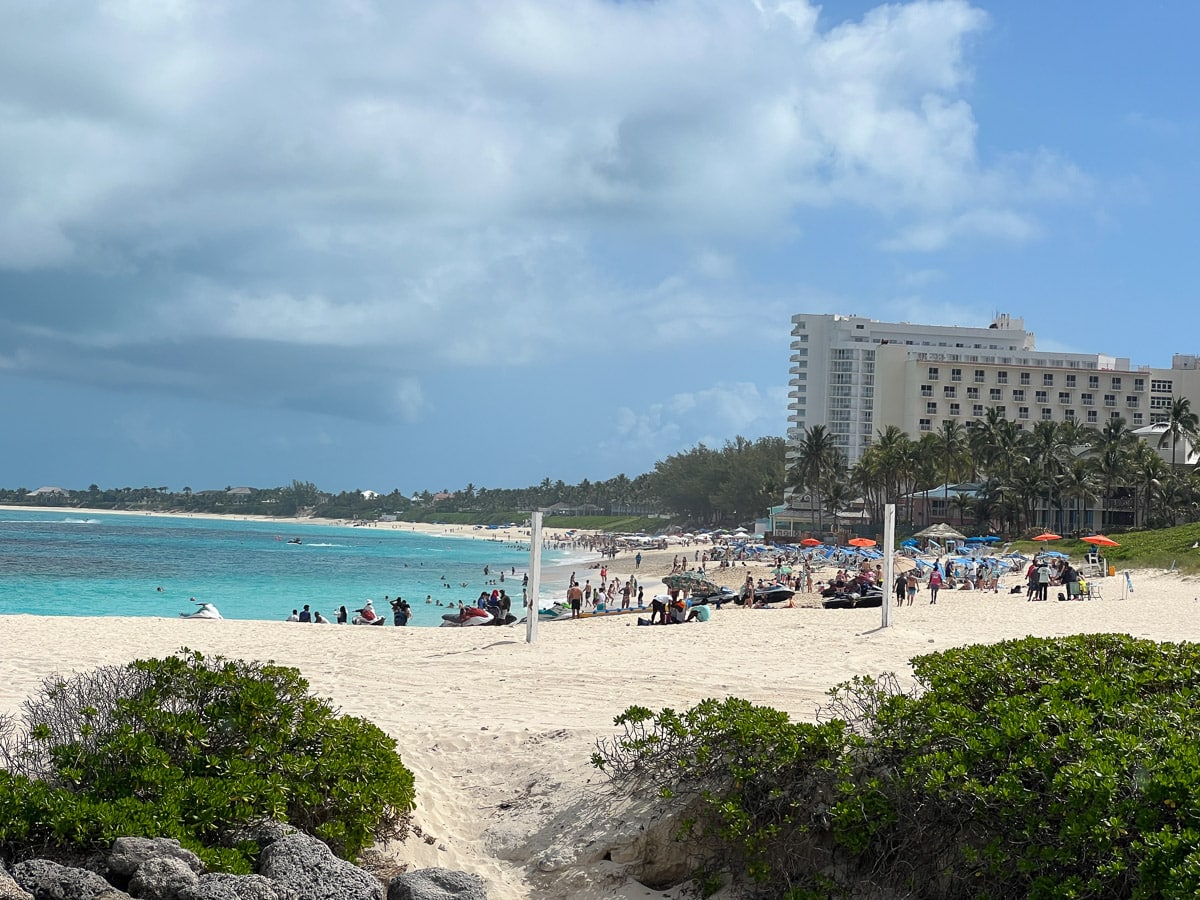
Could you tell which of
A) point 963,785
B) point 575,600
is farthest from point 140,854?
point 575,600

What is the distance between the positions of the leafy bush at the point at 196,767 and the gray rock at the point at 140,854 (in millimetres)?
117

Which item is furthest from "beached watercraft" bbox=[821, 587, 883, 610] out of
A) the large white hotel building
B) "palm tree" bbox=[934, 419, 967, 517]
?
the large white hotel building

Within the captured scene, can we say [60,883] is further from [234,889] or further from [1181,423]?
[1181,423]

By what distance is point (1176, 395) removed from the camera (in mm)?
108750

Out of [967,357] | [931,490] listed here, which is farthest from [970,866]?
[967,357]

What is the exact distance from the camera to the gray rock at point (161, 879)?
475 cm

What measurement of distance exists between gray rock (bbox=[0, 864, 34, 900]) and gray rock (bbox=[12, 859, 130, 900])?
0.05 meters

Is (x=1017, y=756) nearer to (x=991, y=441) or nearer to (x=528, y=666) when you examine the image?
(x=528, y=666)

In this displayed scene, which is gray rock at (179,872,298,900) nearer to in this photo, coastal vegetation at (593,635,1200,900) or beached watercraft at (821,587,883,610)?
coastal vegetation at (593,635,1200,900)

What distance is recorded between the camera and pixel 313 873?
5.16 meters

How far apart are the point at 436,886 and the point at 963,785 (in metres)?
2.64

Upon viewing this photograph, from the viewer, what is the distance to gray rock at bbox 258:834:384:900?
5.07 m

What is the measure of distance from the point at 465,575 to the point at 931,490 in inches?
1572

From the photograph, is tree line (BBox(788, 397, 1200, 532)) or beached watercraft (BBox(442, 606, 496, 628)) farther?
tree line (BBox(788, 397, 1200, 532))
